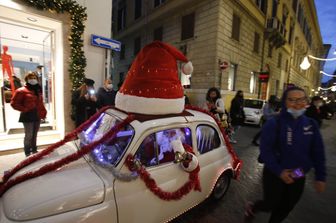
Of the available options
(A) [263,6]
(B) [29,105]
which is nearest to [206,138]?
(B) [29,105]

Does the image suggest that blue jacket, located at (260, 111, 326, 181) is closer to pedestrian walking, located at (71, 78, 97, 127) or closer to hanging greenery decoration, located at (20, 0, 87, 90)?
pedestrian walking, located at (71, 78, 97, 127)

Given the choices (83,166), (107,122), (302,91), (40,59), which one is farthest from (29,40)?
(302,91)

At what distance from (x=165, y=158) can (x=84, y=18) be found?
5646mm

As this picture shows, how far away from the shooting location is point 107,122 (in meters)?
2.71

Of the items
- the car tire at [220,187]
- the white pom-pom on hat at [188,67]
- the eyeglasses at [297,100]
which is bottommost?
the car tire at [220,187]

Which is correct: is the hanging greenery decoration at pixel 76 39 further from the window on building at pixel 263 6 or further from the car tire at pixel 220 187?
the window on building at pixel 263 6

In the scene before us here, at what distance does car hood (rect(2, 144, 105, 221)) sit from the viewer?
1.65m

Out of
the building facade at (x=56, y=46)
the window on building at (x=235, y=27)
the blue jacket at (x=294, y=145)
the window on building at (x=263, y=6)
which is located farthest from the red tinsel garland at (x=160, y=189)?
the window on building at (x=263, y=6)

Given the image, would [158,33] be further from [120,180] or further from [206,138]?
[120,180]

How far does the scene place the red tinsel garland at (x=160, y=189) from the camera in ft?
6.62

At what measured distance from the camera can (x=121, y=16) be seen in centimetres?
2073

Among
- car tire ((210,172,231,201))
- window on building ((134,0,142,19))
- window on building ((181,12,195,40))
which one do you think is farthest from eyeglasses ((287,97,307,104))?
window on building ((134,0,142,19))

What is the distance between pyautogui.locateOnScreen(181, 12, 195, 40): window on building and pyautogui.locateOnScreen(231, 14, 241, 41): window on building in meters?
2.55

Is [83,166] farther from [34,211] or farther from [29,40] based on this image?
[29,40]
